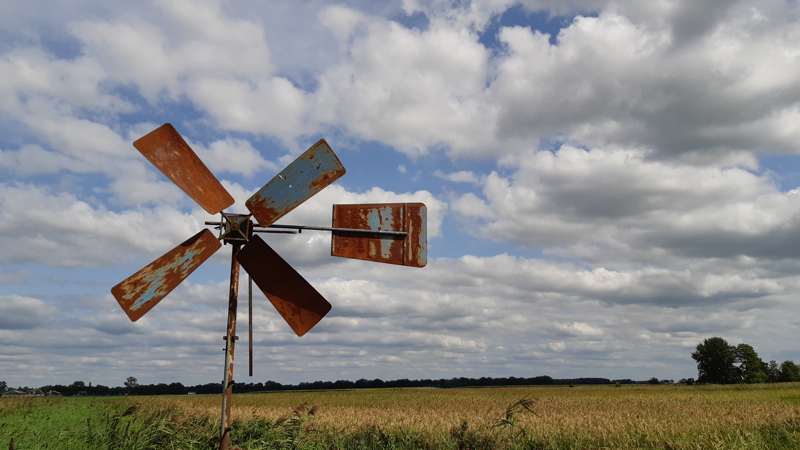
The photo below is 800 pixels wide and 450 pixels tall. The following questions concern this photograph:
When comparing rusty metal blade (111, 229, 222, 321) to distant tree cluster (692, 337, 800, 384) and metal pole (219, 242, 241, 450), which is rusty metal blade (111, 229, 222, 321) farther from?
distant tree cluster (692, 337, 800, 384)

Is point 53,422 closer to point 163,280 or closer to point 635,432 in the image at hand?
point 163,280

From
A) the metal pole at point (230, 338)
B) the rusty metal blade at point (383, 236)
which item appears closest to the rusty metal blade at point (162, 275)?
the metal pole at point (230, 338)

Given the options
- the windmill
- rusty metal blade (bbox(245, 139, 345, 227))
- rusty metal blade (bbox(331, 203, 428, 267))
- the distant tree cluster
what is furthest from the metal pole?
the distant tree cluster

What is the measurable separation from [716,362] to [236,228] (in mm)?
111888

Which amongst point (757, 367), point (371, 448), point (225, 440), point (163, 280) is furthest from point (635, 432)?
point (757, 367)

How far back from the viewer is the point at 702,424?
1460 cm

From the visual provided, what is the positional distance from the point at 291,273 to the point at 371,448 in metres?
6.88

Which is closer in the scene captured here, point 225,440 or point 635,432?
point 225,440

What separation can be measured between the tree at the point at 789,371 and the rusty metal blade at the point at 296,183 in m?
117

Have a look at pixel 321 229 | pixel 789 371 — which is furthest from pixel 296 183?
pixel 789 371

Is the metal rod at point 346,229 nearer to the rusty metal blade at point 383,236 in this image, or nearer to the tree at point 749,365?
the rusty metal blade at point 383,236

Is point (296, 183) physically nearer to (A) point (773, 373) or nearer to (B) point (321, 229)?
(B) point (321, 229)

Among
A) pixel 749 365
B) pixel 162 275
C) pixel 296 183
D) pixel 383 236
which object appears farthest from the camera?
pixel 749 365

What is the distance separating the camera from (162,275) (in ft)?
24.7
